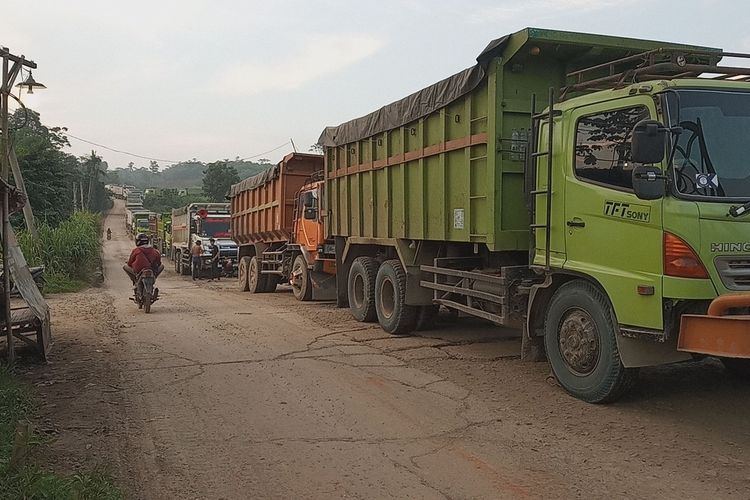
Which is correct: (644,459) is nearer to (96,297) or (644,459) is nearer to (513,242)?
(513,242)

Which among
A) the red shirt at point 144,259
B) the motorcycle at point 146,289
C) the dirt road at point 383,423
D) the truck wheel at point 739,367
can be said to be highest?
the red shirt at point 144,259

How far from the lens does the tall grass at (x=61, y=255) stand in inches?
671

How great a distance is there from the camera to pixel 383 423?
5.32m

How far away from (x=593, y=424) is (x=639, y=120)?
2423 millimetres

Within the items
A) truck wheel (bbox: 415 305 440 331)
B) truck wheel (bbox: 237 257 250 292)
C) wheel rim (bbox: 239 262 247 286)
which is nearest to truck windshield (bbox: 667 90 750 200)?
truck wheel (bbox: 415 305 440 331)

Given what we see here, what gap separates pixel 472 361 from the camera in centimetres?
756

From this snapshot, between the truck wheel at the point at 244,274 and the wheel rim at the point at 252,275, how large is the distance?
0.94 feet

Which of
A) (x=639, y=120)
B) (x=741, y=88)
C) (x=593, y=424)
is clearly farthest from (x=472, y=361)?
(x=741, y=88)

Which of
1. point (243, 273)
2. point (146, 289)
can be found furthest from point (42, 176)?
point (146, 289)

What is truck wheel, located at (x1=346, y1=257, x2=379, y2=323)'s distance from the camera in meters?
10.4

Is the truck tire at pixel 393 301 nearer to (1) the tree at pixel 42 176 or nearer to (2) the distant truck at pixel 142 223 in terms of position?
(1) the tree at pixel 42 176

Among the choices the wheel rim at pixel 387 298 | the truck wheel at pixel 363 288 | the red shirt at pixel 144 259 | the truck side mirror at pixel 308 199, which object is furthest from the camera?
the truck side mirror at pixel 308 199

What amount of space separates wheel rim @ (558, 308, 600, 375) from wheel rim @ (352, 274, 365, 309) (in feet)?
17.3

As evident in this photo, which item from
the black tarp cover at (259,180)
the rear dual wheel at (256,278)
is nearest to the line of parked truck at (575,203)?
the black tarp cover at (259,180)
